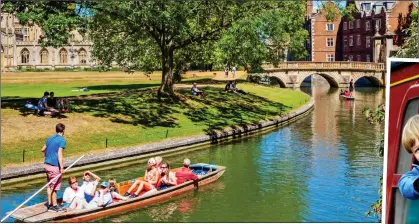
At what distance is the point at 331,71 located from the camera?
67938 millimetres

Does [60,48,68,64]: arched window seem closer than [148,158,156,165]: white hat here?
No

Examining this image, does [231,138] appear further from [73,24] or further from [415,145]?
[415,145]

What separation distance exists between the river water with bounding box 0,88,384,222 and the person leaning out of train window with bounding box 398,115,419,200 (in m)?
8.72

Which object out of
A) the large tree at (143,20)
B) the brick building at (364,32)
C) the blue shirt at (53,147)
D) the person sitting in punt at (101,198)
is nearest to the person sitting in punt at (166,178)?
the person sitting in punt at (101,198)

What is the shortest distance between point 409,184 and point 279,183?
42.0 ft

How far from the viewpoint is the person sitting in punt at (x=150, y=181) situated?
15.4 metres

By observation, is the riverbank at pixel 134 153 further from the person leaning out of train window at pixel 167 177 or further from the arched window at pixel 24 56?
the arched window at pixel 24 56

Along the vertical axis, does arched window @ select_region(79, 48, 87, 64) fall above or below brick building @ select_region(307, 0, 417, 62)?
below

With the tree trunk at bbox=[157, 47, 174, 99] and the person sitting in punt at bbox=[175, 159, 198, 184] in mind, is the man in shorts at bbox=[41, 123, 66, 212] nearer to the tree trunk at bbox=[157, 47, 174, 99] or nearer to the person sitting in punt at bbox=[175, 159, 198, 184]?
the person sitting in punt at bbox=[175, 159, 198, 184]

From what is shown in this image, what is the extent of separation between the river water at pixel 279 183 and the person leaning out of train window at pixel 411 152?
28.6 feet

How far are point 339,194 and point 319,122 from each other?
18335mm

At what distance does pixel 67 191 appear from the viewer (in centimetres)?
1365

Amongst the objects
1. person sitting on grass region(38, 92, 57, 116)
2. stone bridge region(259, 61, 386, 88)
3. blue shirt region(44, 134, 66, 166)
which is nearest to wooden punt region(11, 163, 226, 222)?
blue shirt region(44, 134, 66, 166)

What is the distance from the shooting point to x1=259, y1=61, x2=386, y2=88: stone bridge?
6656 cm
